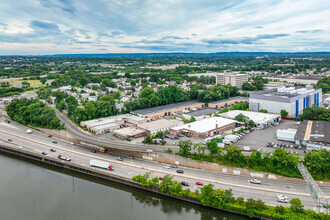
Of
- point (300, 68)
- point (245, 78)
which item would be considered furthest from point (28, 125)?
point (300, 68)

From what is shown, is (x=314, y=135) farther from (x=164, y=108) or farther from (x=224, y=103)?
(x=164, y=108)

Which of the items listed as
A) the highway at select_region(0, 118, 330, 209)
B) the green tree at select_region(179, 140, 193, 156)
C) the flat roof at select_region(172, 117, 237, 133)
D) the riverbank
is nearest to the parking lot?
the flat roof at select_region(172, 117, 237, 133)

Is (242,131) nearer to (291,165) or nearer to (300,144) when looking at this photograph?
(300,144)

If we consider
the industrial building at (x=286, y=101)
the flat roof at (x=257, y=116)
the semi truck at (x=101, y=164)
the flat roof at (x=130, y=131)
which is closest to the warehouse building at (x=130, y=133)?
the flat roof at (x=130, y=131)

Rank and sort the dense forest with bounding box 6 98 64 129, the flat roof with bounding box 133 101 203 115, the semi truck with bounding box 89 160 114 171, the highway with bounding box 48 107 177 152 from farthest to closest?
the flat roof with bounding box 133 101 203 115 → the dense forest with bounding box 6 98 64 129 → the highway with bounding box 48 107 177 152 → the semi truck with bounding box 89 160 114 171

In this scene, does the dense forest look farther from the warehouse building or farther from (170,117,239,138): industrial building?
(170,117,239,138): industrial building

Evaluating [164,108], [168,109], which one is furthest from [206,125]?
[164,108]
